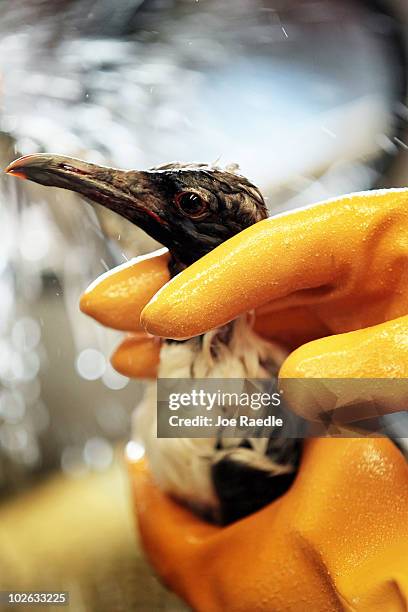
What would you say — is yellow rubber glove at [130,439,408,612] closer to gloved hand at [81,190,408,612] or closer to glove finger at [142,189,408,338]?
gloved hand at [81,190,408,612]

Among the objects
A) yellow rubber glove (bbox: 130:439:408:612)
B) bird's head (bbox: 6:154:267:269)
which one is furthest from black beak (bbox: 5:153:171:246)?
yellow rubber glove (bbox: 130:439:408:612)

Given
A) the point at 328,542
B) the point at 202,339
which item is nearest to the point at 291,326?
the point at 202,339

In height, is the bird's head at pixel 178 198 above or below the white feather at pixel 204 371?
above

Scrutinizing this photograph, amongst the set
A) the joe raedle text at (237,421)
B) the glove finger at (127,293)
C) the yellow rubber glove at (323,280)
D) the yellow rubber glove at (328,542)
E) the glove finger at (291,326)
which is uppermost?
the yellow rubber glove at (323,280)

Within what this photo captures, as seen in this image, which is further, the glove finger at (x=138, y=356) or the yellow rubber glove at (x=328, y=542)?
the glove finger at (x=138, y=356)

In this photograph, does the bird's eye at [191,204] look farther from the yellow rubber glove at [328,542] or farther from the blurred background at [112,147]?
the yellow rubber glove at [328,542]

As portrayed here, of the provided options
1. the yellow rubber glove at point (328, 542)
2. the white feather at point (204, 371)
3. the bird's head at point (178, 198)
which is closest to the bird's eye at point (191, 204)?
the bird's head at point (178, 198)

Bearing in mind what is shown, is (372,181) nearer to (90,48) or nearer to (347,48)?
(347,48)
